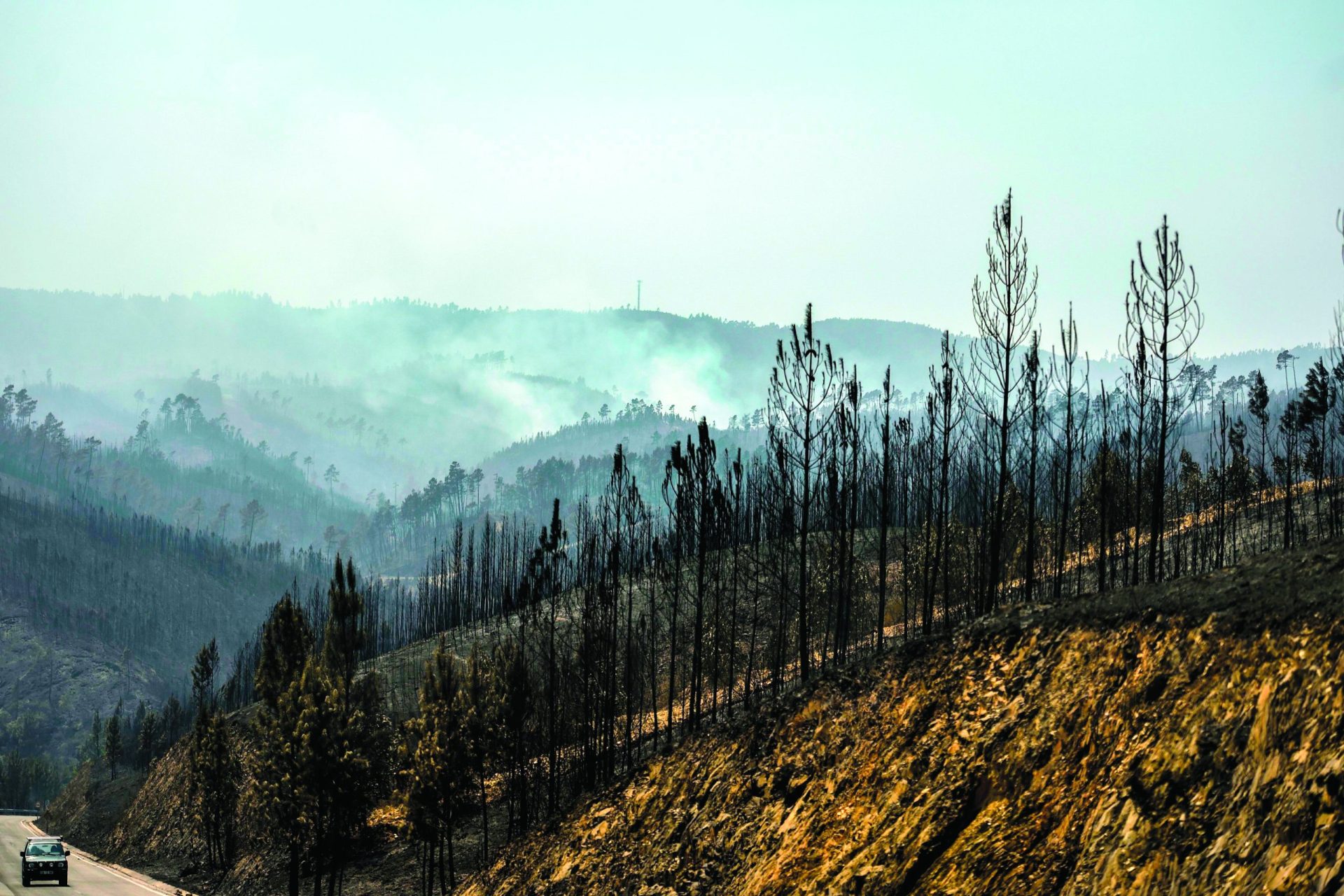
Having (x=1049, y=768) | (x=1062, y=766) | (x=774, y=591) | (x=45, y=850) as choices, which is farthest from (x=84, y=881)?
(x=1062, y=766)

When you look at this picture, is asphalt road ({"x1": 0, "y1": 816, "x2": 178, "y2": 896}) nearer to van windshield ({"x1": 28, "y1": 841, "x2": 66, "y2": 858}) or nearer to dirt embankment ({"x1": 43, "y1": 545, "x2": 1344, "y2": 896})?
van windshield ({"x1": 28, "y1": 841, "x2": 66, "y2": 858})

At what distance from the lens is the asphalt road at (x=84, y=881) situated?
4634 cm

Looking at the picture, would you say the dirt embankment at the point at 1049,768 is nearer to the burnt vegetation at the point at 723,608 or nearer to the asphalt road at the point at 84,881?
the burnt vegetation at the point at 723,608

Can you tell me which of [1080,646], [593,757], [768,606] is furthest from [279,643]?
[1080,646]

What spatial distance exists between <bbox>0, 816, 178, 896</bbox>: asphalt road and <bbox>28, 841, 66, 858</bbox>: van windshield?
130cm

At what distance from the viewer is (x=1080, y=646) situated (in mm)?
18688

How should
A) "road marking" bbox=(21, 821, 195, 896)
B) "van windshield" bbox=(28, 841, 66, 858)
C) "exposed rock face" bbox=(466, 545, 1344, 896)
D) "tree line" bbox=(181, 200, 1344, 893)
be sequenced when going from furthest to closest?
"road marking" bbox=(21, 821, 195, 896), "van windshield" bbox=(28, 841, 66, 858), "tree line" bbox=(181, 200, 1344, 893), "exposed rock face" bbox=(466, 545, 1344, 896)

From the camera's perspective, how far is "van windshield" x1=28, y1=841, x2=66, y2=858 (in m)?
48.7

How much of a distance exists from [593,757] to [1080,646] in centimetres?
2427

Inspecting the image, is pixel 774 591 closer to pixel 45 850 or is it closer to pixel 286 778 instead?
pixel 286 778

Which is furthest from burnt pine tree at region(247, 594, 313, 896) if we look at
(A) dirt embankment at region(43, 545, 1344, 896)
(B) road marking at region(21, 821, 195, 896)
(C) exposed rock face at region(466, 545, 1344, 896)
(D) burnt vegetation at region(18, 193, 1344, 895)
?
(C) exposed rock face at region(466, 545, 1344, 896)

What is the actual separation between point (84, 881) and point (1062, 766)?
2183 inches

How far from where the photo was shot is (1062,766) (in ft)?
54.1

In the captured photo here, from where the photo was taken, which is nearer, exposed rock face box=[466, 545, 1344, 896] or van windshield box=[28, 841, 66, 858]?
exposed rock face box=[466, 545, 1344, 896]
